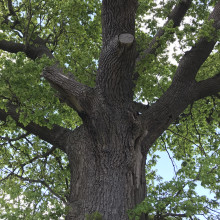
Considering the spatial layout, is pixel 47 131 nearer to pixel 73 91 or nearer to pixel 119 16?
pixel 73 91

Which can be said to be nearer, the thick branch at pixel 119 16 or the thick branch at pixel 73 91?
the thick branch at pixel 73 91

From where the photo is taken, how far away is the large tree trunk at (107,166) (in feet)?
14.9

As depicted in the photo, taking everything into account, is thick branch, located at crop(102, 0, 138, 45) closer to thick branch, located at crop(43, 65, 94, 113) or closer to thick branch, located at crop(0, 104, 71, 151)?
thick branch, located at crop(43, 65, 94, 113)

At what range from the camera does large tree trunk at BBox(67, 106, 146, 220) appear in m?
4.55

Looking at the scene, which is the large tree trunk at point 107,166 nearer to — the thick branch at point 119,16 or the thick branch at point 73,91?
the thick branch at point 73,91

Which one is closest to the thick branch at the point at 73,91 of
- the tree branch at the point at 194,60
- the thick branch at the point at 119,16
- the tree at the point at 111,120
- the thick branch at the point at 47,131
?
the tree at the point at 111,120

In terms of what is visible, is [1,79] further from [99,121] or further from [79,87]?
[99,121]

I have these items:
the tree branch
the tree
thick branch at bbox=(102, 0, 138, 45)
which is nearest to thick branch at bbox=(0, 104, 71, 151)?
the tree

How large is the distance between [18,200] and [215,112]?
6.81 metres

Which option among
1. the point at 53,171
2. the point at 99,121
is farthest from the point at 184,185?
the point at 53,171

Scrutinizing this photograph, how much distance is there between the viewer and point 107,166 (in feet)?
16.0

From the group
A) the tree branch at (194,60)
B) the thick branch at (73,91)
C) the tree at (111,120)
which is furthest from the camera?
the tree branch at (194,60)

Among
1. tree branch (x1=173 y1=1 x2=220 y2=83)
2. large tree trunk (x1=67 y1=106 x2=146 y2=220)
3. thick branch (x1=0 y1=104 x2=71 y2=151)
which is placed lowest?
large tree trunk (x1=67 y1=106 x2=146 y2=220)

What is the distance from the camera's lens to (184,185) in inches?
167
